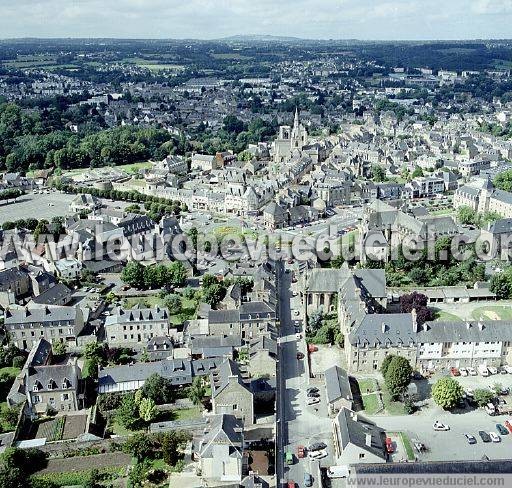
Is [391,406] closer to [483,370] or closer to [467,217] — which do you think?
[483,370]

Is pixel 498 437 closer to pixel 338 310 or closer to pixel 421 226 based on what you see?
pixel 338 310

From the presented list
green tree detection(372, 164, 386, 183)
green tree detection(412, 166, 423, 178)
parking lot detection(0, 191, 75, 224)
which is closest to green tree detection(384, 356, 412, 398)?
parking lot detection(0, 191, 75, 224)

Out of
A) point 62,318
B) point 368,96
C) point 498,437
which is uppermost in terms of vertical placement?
point 368,96

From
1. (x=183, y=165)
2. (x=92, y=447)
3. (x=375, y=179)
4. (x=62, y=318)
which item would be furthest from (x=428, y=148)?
(x=92, y=447)

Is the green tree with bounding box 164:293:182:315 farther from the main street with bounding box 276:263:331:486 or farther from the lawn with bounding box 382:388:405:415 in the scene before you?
the lawn with bounding box 382:388:405:415

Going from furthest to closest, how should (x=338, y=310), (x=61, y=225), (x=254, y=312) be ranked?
1. (x=61, y=225)
2. (x=338, y=310)
3. (x=254, y=312)

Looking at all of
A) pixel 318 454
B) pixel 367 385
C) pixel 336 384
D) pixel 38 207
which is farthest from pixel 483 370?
pixel 38 207
